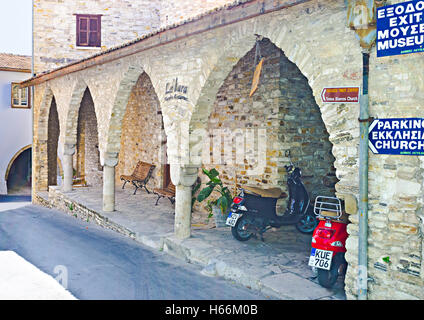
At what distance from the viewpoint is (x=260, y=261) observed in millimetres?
5637

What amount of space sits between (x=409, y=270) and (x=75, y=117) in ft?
30.7

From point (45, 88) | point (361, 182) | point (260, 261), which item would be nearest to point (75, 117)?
point (45, 88)

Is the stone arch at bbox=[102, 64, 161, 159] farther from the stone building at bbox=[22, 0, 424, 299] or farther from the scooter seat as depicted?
the scooter seat

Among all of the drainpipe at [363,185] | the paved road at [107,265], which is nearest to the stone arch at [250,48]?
the drainpipe at [363,185]

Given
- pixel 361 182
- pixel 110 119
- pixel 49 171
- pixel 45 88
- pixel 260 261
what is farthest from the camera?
pixel 49 171

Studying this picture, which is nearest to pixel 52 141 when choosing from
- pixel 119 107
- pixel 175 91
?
pixel 119 107

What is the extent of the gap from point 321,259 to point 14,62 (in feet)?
58.4

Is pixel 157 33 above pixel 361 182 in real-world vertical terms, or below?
above

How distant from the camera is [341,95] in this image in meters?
4.23

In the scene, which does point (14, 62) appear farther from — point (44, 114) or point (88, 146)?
point (44, 114)

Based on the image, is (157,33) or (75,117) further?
(75,117)

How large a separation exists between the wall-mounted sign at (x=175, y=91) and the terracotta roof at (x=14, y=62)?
13572 mm

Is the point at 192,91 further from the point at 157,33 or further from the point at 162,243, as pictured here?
the point at 162,243

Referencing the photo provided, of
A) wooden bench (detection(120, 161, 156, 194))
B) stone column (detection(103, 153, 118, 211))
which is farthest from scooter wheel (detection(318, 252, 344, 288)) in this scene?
wooden bench (detection(120, 161, 156, 194))
